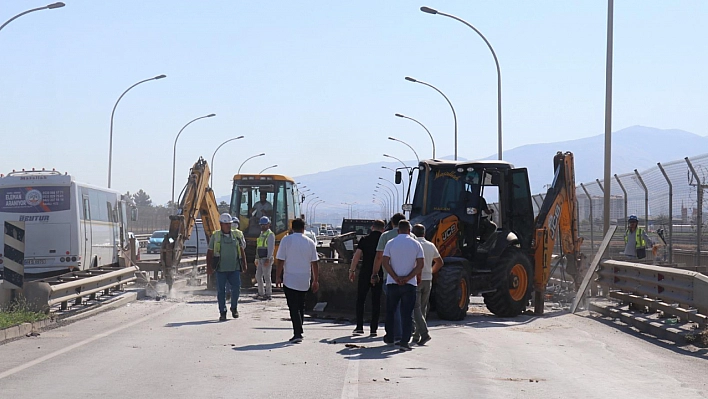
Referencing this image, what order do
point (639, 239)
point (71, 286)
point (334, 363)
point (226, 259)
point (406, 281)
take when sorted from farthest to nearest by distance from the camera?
point (639, 239)
point (71, 286)
point (226, 259)
point (406, 281)
point (334, 363)

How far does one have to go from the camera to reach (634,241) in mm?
21609

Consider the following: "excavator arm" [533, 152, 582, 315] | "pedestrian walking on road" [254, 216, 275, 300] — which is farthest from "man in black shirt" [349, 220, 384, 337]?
"pedestrian walking on road" [254, 216, 275, 300]

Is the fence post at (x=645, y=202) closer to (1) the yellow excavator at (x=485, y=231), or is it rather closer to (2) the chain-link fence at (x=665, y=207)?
(2) the chain-link fence at (x=665, y=207)

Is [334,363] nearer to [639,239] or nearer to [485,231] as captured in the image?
[485,231]

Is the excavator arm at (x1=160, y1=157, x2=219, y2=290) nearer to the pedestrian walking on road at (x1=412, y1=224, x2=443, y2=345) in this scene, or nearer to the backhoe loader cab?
the backhoe loader cab

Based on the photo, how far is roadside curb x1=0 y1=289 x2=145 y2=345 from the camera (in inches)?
579

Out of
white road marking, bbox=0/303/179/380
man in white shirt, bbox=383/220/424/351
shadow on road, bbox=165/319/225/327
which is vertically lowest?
white road marking, bbox=0/303/179/380

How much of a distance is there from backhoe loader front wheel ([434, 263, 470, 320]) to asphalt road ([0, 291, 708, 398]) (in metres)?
0.23

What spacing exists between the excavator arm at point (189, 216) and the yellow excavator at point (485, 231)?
26.5 ft

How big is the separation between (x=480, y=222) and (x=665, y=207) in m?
4.46

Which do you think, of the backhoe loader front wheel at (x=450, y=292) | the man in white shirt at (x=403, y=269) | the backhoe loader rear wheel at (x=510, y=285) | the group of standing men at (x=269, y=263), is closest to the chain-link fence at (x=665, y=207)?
the backhoe loader rear wheel at (x=510, y=285)

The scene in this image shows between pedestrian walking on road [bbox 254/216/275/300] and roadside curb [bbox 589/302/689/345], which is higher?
pedestrian walking on road [bbox 254/216/275/300]

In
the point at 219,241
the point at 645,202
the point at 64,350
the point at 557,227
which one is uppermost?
the point at 645,202

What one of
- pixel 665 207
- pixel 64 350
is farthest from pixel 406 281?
pixel 665 207
